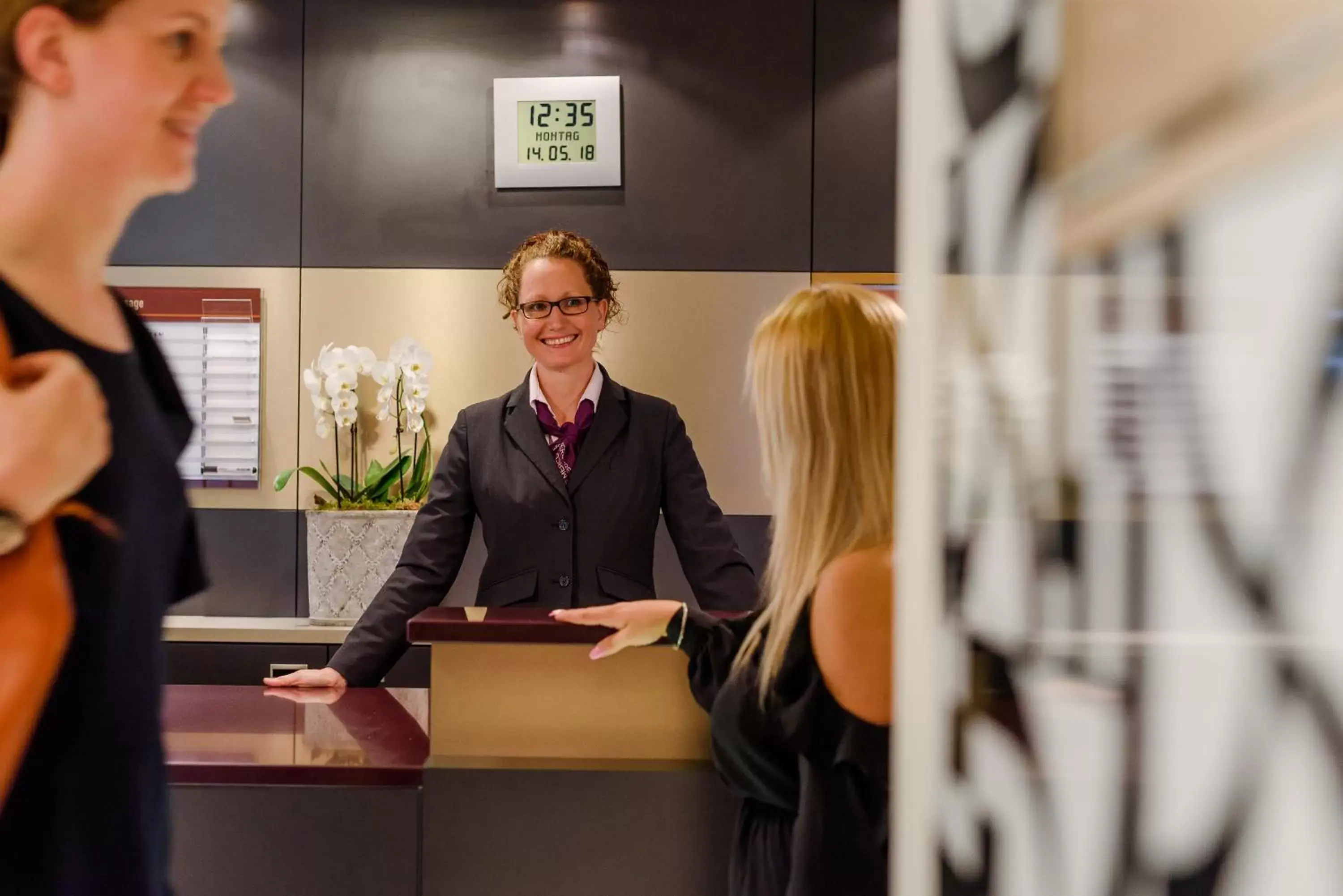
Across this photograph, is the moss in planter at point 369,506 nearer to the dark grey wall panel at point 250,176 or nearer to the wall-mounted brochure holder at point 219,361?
the wall-mounted brochure holder at point 219,361

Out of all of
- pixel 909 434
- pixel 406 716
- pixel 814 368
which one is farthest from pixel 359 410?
pixel 909 434

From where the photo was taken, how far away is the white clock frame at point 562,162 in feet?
9.45

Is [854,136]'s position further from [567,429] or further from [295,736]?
[295,736]

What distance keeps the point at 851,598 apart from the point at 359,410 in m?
2.19

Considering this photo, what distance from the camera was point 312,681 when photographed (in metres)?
1.66

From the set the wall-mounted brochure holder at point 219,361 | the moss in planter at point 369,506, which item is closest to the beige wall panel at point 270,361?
the wall-mounted brochure holder at point 219,361

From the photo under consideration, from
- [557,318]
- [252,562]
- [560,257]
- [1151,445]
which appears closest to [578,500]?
[557,318]

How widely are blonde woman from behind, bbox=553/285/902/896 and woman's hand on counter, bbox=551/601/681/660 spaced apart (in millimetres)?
90

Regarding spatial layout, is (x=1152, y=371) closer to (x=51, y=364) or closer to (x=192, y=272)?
(x=51, y=364)

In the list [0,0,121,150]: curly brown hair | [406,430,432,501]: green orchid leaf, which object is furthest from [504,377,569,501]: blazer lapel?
[0,0,121,150]: curly brown hair

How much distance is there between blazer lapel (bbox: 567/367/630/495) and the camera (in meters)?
2.18

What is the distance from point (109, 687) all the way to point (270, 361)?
2.27 metres

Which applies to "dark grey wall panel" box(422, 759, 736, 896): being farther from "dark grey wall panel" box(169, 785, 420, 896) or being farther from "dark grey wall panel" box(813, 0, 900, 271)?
"dark grey wall panel" box(813, 0, 900, 271)

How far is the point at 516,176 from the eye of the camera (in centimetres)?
289
